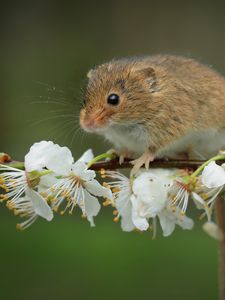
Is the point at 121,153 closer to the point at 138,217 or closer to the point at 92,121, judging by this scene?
the point at 92,121

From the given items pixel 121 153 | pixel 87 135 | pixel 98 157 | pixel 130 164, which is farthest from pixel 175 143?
pixel 87 135

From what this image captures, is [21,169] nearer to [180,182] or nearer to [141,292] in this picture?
[180,182]

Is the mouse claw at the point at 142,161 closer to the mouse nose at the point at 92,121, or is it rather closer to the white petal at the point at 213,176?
the mouse nose at the point at 92,121

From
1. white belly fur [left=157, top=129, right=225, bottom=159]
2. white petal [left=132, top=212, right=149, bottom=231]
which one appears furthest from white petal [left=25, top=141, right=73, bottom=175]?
white belly fur [left=157, top=129, right=225, bottom=159]

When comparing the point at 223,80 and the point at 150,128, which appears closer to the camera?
the point at 150,128

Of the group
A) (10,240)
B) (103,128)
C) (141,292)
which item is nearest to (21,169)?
(103,128)

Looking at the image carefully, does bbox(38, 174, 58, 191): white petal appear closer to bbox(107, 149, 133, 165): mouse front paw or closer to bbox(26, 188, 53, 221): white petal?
bbox(26, 188, 53, 221): white petal

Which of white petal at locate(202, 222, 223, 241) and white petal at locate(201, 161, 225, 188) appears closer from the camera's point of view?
white petal at locate(201, 161, 225, 188)
